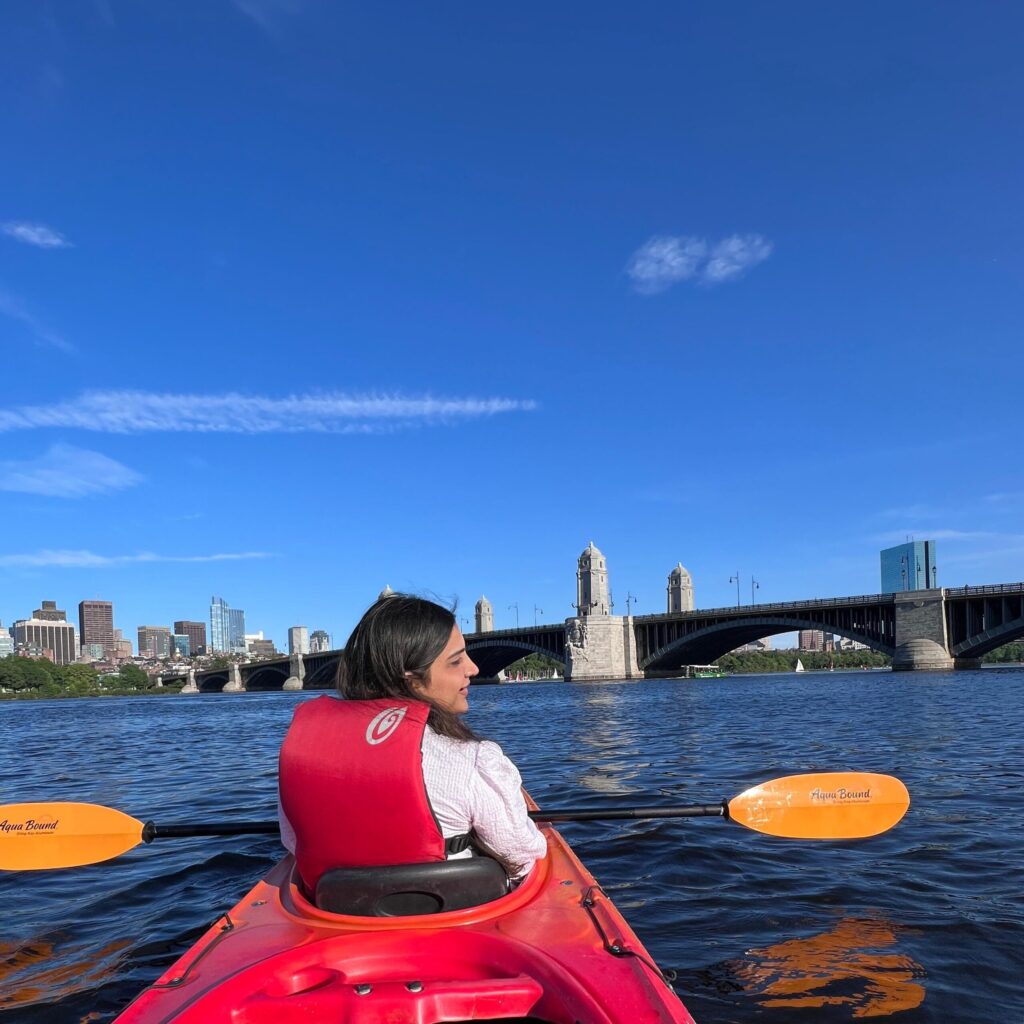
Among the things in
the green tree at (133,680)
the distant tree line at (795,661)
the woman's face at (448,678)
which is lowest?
the distant tree line at (795,661)

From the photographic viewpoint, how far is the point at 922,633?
210 feet

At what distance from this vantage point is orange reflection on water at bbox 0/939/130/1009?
4852 mm

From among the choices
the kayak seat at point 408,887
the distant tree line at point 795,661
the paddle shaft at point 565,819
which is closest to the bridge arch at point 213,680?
the distant tree line at point 795,661

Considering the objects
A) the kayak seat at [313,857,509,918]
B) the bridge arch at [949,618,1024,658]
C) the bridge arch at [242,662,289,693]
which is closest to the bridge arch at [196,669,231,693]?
the bridge arch at [242,662,289,693]

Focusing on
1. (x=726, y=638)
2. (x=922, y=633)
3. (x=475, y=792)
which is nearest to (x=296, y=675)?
(x=726, y=638)

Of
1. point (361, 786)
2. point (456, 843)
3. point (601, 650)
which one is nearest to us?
point (361, 786)

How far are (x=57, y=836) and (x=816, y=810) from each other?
603cm

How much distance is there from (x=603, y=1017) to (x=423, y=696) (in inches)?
63.2

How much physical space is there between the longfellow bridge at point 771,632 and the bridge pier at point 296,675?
990 cm

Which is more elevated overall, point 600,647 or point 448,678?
point 448,678

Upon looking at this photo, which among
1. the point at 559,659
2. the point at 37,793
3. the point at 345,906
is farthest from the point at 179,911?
the point at 559,659

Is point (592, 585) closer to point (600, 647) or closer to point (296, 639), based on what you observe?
point (600, 647)

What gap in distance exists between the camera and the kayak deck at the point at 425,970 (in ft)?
9.23

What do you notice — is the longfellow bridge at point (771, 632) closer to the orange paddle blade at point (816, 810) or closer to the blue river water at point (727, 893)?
the blue river water at point (727, 893)
